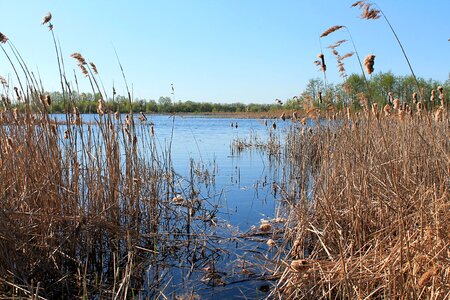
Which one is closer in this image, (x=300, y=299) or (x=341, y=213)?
(x=300, y=299)

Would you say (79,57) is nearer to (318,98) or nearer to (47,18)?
(47,18)

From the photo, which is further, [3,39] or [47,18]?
[47,18]

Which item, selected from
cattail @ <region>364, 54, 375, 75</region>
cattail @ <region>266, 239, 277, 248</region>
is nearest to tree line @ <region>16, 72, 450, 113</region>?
cattail @ <region>364, 54, 375, 75</region>

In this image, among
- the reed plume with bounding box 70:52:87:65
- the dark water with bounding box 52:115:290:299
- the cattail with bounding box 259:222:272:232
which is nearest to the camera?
the dark water with bounding box 52:115:290:299

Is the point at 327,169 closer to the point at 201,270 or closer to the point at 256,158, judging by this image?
the point at 201,270

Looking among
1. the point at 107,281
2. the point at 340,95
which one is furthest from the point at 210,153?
the point at 107,281

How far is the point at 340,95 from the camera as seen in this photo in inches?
193

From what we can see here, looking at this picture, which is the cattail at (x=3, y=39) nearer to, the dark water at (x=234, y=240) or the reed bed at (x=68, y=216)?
the reed bed at (x=68, y=216)

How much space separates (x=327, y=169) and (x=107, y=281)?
89.5 inches

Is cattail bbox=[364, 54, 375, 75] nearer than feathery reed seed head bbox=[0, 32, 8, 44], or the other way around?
cattail bbox=[364, 54, 375, 75]

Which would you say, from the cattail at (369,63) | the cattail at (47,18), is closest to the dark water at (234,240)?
the cattail at (47,18)

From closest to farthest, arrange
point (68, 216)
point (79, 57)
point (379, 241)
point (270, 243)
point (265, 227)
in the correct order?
point (379, 241)
point (68, 216)
point (79, 57)
point (270, 243)
point (265, 227)

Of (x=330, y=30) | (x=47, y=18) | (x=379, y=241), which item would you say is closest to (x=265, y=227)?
(x=379, y=241)

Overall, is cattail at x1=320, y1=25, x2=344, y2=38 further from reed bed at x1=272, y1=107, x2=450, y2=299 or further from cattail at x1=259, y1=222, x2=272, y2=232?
cattail at x1=259, y1=222, x2=272, y2=232
